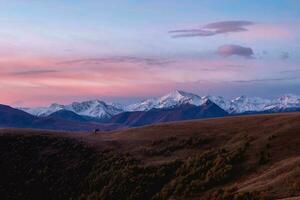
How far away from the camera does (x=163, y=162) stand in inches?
2431

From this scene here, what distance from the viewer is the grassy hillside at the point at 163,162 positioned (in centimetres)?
4844

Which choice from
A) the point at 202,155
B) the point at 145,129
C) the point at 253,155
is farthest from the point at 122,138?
the point at 253,155

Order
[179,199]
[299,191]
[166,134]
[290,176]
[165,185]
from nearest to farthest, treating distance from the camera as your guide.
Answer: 1. [299,191]
2. [290,176]
3. [179,199]
4. [165,185]
5. [166,134]

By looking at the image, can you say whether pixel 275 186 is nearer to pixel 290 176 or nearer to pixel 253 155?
pixel 290 176

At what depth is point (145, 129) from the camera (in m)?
85.0

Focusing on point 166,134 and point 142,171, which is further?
point 166,134

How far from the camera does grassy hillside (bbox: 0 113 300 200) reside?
48438 millimetres

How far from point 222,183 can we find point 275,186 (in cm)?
913

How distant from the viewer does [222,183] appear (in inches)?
1939

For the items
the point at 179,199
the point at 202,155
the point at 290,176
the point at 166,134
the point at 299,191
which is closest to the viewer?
the point at 299,191

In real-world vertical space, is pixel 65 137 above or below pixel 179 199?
above

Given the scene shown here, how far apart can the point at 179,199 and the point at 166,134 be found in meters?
28.6

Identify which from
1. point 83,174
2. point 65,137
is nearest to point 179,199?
point 83,174

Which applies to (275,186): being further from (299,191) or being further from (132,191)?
(132,191)
